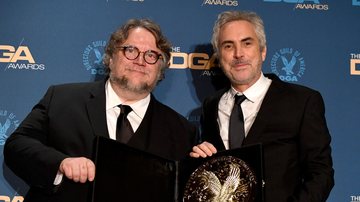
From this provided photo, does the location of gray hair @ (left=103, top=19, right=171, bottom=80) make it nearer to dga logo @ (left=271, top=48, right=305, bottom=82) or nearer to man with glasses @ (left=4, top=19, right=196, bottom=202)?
A: man with glasses @ (left=4, top=19, right=196, bottom=202)

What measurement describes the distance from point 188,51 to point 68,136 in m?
0.86

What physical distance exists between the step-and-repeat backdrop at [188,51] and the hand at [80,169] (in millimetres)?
890

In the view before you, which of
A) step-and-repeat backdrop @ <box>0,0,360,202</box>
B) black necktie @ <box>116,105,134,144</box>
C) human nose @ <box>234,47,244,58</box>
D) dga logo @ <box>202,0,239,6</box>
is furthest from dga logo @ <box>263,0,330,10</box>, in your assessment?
black necktie @ <box>116,105,134,144</box>

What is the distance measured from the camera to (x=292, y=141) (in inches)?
Result: 67.0

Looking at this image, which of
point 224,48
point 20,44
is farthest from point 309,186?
point 20,44

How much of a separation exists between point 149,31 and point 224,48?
1.15ft

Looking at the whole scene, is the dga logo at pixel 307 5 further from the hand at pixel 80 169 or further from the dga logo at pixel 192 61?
the hand at pixel 80 169

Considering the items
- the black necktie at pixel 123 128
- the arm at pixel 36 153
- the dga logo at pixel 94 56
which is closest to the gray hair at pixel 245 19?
the black necktie at pixel 123 128

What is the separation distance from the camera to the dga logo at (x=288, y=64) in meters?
2.32

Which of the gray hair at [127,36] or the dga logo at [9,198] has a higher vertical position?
the gray hair at [127,36]

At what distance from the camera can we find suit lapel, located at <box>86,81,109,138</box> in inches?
68.5

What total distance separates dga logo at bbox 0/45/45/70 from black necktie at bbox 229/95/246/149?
3.41ft

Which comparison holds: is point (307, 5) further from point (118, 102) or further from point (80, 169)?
point (80, 169)

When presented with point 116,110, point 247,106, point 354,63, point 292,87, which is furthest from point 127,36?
point 354,63
